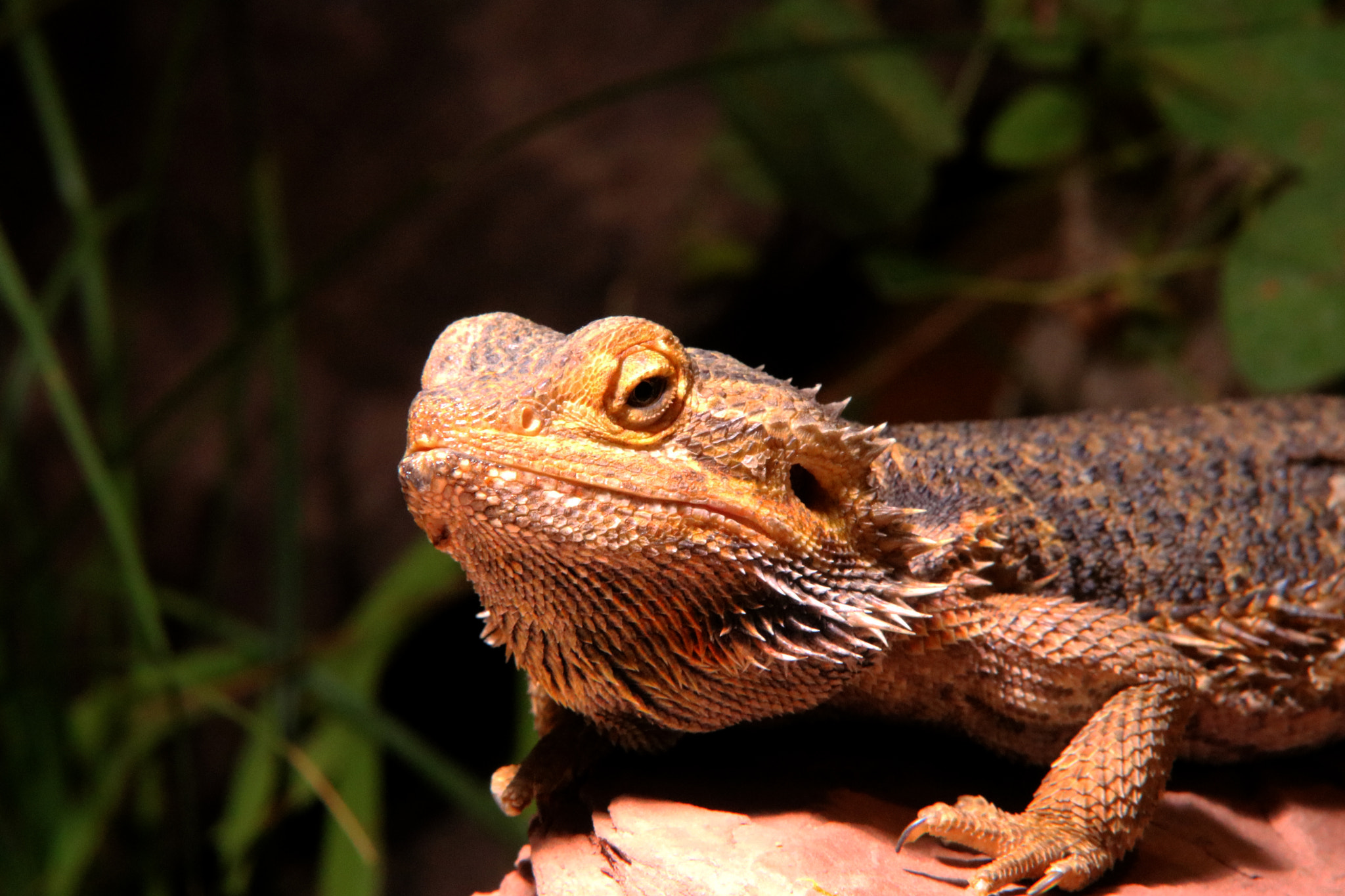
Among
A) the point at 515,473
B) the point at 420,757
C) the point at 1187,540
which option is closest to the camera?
the point at 515,473

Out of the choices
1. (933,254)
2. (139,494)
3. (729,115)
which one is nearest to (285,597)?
(139,494)

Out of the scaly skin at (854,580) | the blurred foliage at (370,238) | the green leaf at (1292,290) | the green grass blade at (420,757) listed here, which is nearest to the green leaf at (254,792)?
the blurred foliage at (370,238)

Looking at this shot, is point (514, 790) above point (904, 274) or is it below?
below

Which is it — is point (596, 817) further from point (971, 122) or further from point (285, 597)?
point (971, 122)

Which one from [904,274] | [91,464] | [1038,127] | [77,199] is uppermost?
[77,199]

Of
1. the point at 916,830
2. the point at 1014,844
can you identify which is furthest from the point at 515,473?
the point at 1014,844

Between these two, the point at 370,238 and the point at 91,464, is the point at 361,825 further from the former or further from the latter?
the point at 370,238

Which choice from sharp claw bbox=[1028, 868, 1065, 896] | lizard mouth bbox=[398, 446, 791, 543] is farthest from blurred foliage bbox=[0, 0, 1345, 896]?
sharp claw bbox=[1028, 868, 1065, 896]
